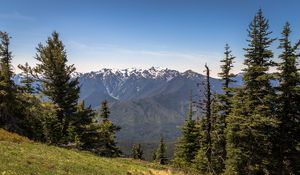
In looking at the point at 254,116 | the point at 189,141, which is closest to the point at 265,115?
the point at 254,116

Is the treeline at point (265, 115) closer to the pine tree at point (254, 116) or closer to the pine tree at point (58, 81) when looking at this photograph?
the pine tree at point (254, 116)

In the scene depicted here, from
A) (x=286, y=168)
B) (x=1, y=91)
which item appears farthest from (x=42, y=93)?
(x=286, y=168)

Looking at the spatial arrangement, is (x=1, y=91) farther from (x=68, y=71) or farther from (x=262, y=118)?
(x=262, y=118)

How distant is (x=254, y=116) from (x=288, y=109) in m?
4.07

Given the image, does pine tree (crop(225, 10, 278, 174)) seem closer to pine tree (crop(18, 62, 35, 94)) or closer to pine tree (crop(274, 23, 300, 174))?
pine tree (crop(274, 23, 300, 174))

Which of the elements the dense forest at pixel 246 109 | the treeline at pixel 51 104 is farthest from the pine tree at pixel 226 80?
the treeline at pixel 51 104

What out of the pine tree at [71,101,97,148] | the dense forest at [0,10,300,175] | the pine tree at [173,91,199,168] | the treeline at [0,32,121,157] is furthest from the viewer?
the pine tree at [173,91,199,168]

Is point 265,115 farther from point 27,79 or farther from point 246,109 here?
point 27,79

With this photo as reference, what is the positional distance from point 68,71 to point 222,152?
83.6ft

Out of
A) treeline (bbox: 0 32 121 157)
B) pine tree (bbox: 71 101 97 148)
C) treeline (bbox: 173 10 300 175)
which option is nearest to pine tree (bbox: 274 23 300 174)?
treeline (bbox: 173 10 300 175)

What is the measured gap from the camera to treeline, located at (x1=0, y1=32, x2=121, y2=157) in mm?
45219

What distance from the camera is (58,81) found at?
167ft

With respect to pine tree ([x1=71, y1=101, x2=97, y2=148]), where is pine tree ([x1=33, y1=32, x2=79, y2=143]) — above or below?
above

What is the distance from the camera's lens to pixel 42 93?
5094 cm
